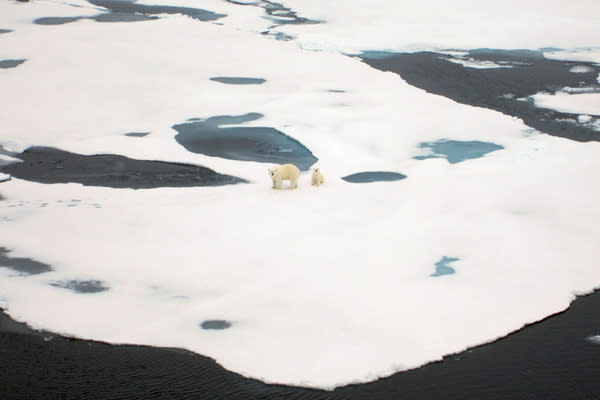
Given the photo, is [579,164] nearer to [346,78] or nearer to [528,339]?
[528,339]

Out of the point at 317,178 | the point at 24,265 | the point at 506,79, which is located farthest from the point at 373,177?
the point at 506,79

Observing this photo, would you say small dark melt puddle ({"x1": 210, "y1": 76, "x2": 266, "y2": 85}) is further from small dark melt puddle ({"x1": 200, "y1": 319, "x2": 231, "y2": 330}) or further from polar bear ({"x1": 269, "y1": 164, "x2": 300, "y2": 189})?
small dark melt puddle ({"x1": 200, "y1": 319, "x2": 231, "y2": 330})

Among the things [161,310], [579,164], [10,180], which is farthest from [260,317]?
[579,164]

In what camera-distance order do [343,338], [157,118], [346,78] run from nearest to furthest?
[343,338] → [157,118] → [346,78]

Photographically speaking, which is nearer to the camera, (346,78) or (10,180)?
(10,180)

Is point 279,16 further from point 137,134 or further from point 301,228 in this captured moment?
point 301,228

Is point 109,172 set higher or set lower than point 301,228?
higher

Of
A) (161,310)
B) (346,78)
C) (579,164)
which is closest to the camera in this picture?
(161,310)

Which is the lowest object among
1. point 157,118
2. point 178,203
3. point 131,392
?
point 131,392
